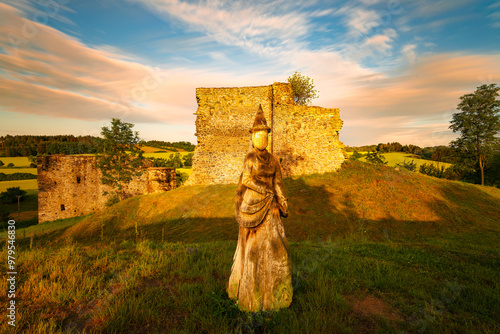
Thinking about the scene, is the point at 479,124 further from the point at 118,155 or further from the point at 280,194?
the point at 118,155

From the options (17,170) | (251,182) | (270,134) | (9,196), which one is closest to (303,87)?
(270,134)

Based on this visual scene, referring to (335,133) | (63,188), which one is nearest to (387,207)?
(335,133)

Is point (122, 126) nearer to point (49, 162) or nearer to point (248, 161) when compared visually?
point (49, 162)

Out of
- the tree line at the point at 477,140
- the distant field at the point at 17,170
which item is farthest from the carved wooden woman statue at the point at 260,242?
the distant field at the point at 17,170

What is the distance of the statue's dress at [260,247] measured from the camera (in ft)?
9.41

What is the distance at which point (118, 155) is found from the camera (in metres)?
19.8

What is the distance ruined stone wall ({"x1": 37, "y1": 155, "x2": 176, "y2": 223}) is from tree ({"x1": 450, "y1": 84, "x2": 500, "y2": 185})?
3471 centimetres

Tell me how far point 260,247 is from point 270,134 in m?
15.9

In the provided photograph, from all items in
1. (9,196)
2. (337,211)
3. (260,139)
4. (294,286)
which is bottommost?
(9,196)

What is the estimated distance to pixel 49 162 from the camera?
69.5 ft

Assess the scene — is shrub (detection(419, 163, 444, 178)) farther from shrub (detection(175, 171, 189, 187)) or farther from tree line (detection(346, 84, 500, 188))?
shrub (detection(175, 171, 189, 187))

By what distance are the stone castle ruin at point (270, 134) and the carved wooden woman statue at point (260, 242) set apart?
1499 centimetres

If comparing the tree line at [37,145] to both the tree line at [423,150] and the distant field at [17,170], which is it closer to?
the distant field at [17,170]

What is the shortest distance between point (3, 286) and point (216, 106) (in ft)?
56.2
